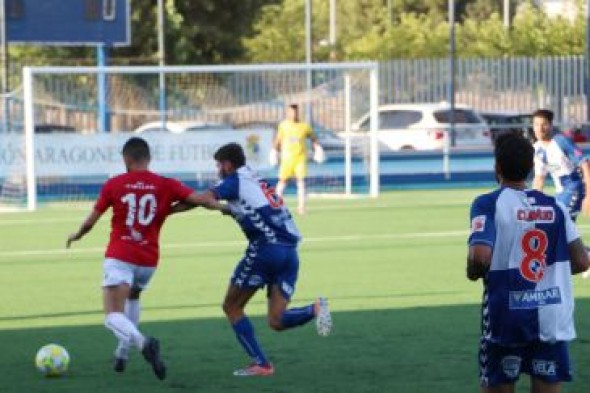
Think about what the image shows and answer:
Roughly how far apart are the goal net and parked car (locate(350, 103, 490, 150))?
3.45 feet

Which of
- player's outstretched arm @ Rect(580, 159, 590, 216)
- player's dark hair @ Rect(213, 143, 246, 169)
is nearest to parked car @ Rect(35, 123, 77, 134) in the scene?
player's outstretched arm @ Rect(580, 159, 590, 216)

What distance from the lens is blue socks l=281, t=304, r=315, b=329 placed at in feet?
39.2

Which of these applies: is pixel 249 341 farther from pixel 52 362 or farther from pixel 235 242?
pixel 235 242

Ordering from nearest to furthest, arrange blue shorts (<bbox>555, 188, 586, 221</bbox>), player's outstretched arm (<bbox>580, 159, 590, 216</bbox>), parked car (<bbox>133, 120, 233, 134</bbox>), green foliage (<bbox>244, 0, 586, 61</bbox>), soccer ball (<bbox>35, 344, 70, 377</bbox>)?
soccer ball (<bbox>35, 344, 70, 377</bbox>)
player's outstretched arm (<bbox>580, 159, 590, 216</bbox>)
blue shorts (<bbox>555, 188, 586, 221</bbox>)
parked car (<bbox>133, 120, 233, 134</bbox>)
green foliage (<bbox>244, 0, 586, 61</bbox>)

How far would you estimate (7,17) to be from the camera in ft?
113

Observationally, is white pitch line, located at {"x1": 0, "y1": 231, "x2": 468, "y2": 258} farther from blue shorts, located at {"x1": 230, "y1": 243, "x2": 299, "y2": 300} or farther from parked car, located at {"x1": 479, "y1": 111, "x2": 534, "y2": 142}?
parked car, located at {"x1": 479, "y1": 111, "x2": 534, "y2": 142}

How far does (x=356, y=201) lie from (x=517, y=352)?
2426cm

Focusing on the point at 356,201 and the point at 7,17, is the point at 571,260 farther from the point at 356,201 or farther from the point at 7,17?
the point at 7,17

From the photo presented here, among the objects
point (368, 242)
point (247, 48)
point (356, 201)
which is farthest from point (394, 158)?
point (247, 48)

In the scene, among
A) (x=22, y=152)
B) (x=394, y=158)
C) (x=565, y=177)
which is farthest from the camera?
(x=394, y=158)

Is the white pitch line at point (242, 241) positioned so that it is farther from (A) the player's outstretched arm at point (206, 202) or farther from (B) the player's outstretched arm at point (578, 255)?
(B) the player's outstretched arm at point (578, 255)

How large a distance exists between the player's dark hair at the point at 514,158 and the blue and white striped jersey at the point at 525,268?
Answer: 0.09 meters

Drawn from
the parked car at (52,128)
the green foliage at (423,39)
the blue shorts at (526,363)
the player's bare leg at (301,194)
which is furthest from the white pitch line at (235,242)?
the green foliage at (423,39)

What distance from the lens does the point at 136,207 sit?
11.4 meters
